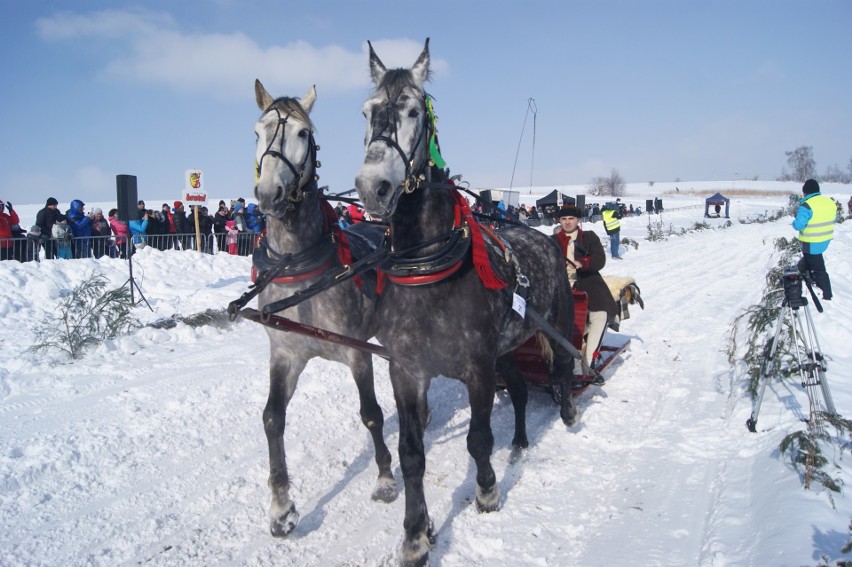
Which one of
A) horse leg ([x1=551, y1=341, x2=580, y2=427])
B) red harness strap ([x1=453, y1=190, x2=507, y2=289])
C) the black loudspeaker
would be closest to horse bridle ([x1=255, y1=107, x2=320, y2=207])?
red harness strap ([x1=453, y1=190, x2=507, y2=289])

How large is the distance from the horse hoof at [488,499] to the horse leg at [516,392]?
43.8 inches

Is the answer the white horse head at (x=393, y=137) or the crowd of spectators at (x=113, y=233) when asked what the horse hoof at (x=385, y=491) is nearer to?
the white horse head at (x=393, y=137)

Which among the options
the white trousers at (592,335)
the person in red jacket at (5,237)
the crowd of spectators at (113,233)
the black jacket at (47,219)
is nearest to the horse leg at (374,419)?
the white trousers at (592,335)

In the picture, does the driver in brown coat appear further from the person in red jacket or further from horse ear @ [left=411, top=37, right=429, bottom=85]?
the person in red jacket

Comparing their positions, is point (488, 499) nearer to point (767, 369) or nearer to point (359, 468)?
point (359, 468)

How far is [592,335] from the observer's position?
6.79m

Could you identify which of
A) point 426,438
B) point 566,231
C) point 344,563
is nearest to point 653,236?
point 566,231

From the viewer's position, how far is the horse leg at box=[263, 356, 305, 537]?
13.3 feet

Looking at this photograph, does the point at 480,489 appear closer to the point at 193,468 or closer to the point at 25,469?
the point at 193,468

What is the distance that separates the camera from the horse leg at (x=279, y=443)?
4.07 m

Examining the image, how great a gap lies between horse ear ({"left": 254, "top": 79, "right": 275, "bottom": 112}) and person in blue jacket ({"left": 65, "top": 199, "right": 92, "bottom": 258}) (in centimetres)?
1074

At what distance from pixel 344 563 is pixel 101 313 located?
6061mm

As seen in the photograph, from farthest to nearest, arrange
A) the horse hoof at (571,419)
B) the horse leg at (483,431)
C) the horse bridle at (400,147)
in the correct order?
the horse hoof at (571,419)
the horse leg at (483,431)
the horse bridle at (400,147)

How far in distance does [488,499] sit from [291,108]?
3.12 meters
